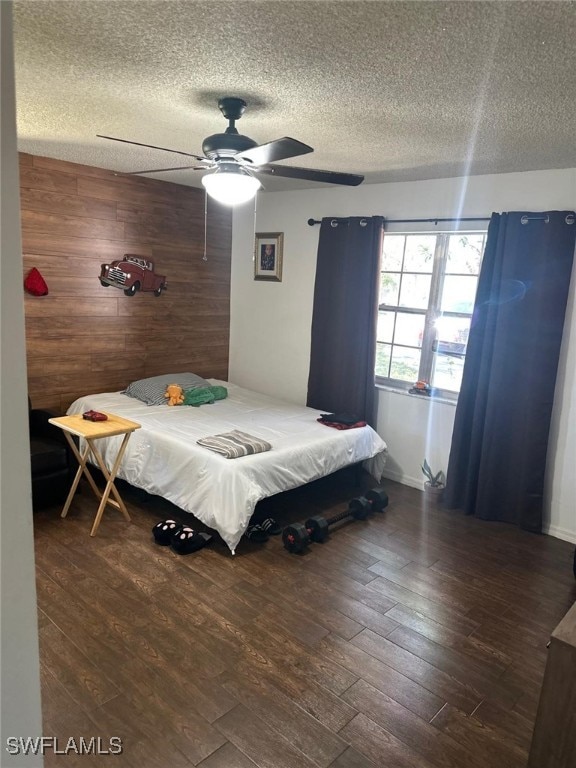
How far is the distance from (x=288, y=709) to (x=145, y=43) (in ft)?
8.40

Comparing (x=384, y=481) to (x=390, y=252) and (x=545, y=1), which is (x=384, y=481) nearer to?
(x=390, y=252)

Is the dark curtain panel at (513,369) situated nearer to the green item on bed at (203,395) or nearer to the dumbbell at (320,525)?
the dumbbell at (320,525)

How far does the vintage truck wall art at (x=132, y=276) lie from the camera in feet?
14.6

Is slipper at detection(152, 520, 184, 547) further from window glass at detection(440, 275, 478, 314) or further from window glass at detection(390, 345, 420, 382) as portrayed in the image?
window glass at detection(440, 275, 478, 314)

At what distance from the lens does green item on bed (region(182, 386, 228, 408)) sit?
4.50m

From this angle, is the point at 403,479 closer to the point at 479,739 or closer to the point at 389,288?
the point at 389,288

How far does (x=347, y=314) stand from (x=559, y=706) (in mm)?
3332

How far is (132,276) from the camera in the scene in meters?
4.56

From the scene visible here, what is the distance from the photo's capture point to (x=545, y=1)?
137cm

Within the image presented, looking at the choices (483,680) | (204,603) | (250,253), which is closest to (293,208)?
(250,253)

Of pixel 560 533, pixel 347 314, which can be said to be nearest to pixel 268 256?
pixel 347 314

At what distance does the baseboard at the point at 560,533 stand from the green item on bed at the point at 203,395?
2883 millimetres

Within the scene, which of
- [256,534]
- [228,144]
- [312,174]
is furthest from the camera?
[256,534]

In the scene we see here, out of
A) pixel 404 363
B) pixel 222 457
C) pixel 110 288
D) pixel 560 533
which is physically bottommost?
pixel 560 533
